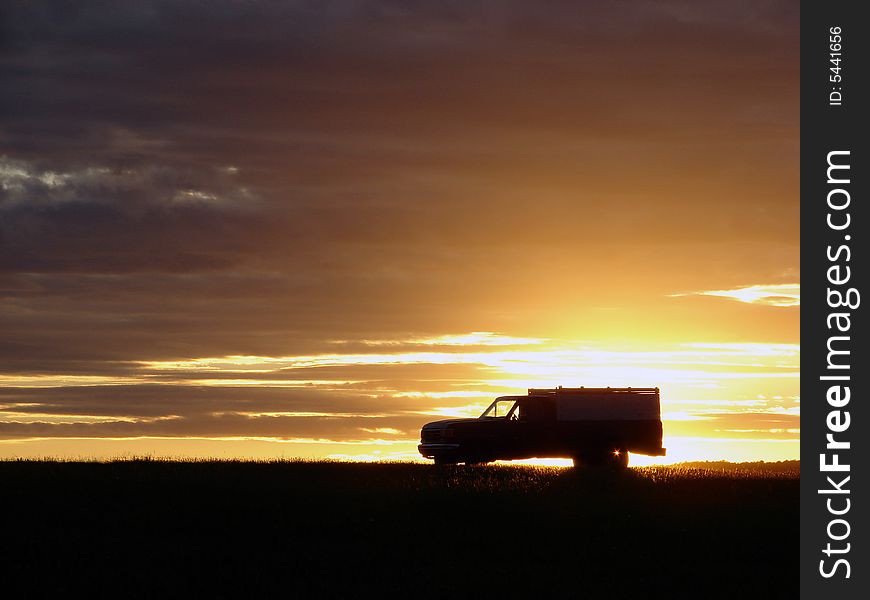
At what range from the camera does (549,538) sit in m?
20.0

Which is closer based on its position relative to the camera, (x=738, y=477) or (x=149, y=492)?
(x=149, y=492)

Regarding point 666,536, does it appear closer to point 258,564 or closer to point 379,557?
point 379,557

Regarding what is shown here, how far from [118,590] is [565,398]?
66.7ft

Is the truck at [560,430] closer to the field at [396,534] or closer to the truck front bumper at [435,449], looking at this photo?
the truck front bumper at [435,449]

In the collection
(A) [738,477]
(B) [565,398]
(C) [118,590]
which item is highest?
(B) [565,398]

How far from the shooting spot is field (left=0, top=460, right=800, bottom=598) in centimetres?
1691

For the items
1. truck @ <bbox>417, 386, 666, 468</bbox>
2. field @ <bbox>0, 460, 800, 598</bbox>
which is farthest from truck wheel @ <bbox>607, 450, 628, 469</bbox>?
field @ <bbox>0, 460, 800, 598</bbox>

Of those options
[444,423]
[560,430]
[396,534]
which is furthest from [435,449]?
[396,534]

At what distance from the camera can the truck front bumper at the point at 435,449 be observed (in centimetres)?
3353

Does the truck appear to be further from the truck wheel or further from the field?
the field

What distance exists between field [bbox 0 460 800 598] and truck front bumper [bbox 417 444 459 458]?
4.42m

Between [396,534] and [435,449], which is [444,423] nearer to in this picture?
[435,449]

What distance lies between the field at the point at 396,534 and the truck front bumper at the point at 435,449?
442 cm

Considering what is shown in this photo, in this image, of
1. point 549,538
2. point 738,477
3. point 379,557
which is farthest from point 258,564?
point 738,477
